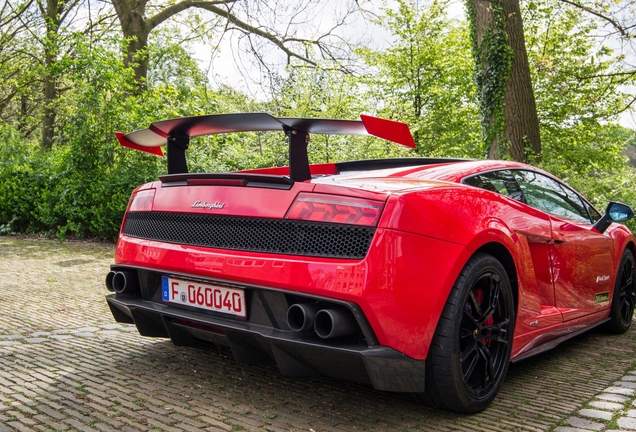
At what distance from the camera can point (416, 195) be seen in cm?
281

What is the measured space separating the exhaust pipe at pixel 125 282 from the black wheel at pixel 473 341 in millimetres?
1648

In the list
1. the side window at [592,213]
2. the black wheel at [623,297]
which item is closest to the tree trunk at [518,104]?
the black wheel at [623,297]

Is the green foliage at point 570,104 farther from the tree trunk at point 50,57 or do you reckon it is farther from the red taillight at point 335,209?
the red taillight at point 335,209

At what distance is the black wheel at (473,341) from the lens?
9.34ft

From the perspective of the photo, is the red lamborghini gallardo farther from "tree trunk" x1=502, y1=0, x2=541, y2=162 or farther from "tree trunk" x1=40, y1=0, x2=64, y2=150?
"tree trunk" x1=40, y1=0, x2=64, y2=150

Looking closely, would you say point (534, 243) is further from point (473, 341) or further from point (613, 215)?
point (613, 215)

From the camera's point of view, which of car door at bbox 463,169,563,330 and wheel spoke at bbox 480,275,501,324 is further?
car door at bbox 463,169,563,330

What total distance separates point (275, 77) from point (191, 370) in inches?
536

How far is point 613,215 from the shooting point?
4.73 m

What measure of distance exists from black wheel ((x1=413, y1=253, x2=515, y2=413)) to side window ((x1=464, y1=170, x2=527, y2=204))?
538 mm

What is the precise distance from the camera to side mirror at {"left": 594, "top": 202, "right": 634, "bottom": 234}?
4.63 m

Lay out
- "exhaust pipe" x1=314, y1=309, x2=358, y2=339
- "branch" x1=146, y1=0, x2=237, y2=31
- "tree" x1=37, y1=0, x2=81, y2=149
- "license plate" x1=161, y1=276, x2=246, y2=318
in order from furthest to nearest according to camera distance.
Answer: "branch" x1=146, y1=0, x2=237, y2=31
"tree" x1=37, y1=0, x2=81, y2=149
"license plate" x1=161, y1=276, x2=246, y2=318
"exhaust pipe" x1=314, y1=309, x2=358, y2=339

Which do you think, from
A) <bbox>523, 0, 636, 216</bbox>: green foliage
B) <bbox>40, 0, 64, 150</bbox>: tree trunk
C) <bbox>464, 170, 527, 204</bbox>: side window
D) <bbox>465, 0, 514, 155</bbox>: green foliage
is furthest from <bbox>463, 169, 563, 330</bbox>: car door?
<bbox>523, 0, 636, 216</bbox>: green foliage

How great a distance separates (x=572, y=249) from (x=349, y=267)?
6.82ft
